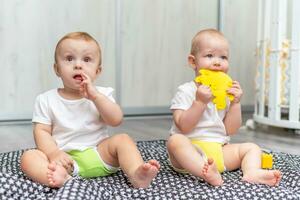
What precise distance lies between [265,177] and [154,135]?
1071mm

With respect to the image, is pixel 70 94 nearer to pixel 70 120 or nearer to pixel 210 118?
pixel 70 120

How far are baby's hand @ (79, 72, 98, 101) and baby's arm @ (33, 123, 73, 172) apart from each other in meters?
0.13

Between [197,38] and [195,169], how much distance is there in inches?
13.4

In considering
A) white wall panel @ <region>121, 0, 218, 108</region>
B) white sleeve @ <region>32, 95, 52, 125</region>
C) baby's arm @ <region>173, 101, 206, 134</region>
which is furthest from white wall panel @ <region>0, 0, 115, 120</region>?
baby's arm @ <region>173, 101, 206, 134</region>

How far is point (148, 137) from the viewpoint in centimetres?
199

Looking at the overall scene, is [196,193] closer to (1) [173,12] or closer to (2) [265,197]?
(2) [265,197]

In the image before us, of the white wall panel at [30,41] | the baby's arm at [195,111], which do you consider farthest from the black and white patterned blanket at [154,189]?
the white wall panel at [30,41]

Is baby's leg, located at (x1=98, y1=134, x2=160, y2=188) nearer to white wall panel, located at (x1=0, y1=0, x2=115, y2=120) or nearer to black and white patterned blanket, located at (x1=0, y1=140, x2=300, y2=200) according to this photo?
black and white patterned blanket, located at (x1=0, y1=140, x2=300, y2=200)

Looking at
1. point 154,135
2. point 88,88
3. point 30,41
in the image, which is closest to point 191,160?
point 88,88

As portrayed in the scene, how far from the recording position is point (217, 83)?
113 cm

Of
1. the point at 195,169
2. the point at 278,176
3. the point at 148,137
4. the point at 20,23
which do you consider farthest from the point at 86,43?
the point at 20,23

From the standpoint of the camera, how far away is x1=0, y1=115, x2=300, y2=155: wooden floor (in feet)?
5.89

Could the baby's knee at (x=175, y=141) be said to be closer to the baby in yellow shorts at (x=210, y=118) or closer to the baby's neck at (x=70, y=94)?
the baby in yellow shorts at (x=210, y=118)

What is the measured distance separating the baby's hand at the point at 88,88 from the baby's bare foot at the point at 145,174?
207mm
